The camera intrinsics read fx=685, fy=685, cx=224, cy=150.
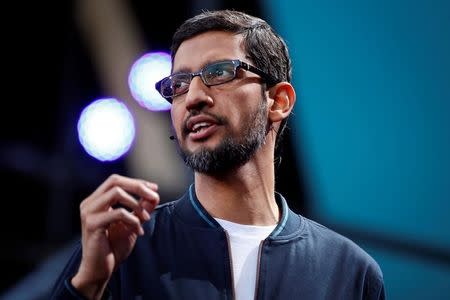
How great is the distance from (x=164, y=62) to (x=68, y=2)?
715 millimetres

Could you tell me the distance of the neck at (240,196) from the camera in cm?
201

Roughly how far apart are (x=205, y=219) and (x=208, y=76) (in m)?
0.43

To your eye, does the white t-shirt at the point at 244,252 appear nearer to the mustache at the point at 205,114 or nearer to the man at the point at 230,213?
the man at the point at 230,213

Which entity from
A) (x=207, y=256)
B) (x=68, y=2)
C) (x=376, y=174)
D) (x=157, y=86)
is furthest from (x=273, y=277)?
(x=68, y=2)

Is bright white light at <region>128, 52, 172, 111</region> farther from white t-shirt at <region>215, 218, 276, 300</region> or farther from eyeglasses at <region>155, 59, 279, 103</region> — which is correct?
white t-shirt at <region>215, 218, 276, 300</region>

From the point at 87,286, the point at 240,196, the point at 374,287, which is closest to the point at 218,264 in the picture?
the point at 240,196

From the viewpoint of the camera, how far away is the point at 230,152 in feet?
6.57

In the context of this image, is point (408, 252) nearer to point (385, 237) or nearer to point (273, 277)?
point (385, 237)

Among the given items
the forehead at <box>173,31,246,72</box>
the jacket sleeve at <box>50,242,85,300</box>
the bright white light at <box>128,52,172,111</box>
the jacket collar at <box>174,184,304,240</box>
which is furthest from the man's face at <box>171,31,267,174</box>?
the bright white light at <box>128,52,172,111</box>

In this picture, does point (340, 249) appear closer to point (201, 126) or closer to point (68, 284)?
point (201, 126)

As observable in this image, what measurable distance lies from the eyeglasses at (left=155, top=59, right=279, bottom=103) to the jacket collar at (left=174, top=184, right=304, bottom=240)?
31cm

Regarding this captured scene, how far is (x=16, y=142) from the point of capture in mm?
4520

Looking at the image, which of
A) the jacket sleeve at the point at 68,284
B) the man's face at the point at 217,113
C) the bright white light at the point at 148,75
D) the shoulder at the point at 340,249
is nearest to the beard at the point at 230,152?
the man's face at the point at 217,113

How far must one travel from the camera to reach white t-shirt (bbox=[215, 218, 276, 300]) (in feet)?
6.07
